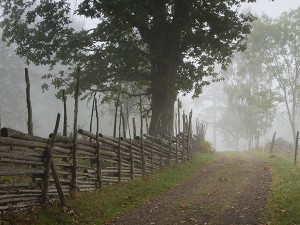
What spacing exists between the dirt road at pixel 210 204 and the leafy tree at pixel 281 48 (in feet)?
66.5

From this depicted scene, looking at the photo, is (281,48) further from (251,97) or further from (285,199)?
(285,199)

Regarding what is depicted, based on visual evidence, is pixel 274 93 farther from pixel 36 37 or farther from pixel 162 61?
pixel 36 37

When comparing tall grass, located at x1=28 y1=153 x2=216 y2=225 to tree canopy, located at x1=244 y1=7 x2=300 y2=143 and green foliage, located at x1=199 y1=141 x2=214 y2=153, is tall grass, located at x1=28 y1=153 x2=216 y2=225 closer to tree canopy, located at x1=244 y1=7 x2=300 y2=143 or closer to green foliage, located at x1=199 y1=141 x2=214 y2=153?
green foliage, located at x1=199 y1=141 x2=214 y2=153

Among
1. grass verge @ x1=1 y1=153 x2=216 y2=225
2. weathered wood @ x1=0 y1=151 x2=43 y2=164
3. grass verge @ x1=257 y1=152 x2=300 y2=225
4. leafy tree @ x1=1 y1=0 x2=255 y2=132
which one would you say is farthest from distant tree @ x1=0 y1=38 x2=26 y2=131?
weathered wood @ x1=0 y1=151 x2=43 y2=164

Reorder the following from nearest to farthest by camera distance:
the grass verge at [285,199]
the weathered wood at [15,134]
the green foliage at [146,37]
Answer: the weathered wood at [15,134] → the grass verge at [285,199] → the green foliage at [146,37]

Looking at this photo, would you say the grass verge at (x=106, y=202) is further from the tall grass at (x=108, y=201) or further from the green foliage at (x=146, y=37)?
the green foliage at (x=146, y=37)

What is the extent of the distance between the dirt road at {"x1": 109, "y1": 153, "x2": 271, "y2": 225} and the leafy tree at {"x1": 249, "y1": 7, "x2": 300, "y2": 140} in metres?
20.3

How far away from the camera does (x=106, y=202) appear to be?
328 inches

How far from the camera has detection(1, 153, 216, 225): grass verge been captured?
6.76m

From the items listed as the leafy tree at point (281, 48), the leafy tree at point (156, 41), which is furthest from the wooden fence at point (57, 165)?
the leafy tree at point (281, 48)

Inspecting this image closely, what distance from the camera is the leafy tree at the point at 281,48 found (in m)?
29.7

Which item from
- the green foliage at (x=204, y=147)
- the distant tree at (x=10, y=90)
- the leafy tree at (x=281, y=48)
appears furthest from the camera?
the distant tree at (x=10, y=90)

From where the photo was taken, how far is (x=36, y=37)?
16.2 m

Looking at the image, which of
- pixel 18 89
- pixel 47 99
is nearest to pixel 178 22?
pixel 18 89
